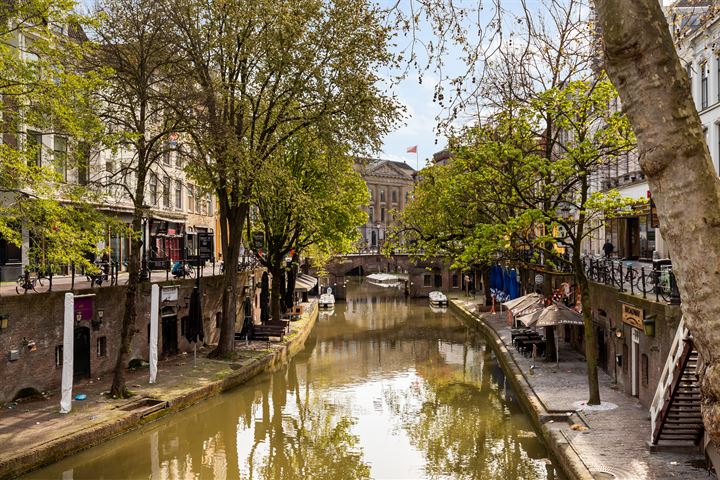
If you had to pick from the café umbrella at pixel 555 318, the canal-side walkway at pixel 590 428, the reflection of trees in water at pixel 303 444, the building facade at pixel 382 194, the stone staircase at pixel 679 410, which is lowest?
the reflection of trees in water at pixel 303 444

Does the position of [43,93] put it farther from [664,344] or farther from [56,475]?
[664,344]

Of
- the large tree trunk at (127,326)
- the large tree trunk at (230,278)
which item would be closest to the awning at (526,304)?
the large tree trunk at (230,278)

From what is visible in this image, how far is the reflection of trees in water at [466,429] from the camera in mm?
14633

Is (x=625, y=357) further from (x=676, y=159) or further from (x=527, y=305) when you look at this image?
(x=676, y=159)

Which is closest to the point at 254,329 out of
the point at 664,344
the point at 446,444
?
the point at 446,444

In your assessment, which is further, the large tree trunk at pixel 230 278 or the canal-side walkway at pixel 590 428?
the large tree trunk at pixel 230 278

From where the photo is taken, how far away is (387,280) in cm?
8388

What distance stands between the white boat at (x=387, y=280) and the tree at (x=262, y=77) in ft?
172

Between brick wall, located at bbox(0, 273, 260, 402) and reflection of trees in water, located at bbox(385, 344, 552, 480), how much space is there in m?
9.77

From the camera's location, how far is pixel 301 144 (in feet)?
96.1

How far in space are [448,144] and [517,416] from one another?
9.75 m

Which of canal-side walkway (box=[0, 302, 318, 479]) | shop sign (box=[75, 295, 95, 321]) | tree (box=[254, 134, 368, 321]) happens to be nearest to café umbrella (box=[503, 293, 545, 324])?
tree (box=[254, 134, 368, 321])

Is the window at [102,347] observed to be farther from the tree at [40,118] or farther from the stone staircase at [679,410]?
the stone staircase at [679,410]

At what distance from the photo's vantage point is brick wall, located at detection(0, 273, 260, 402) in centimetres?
1697
